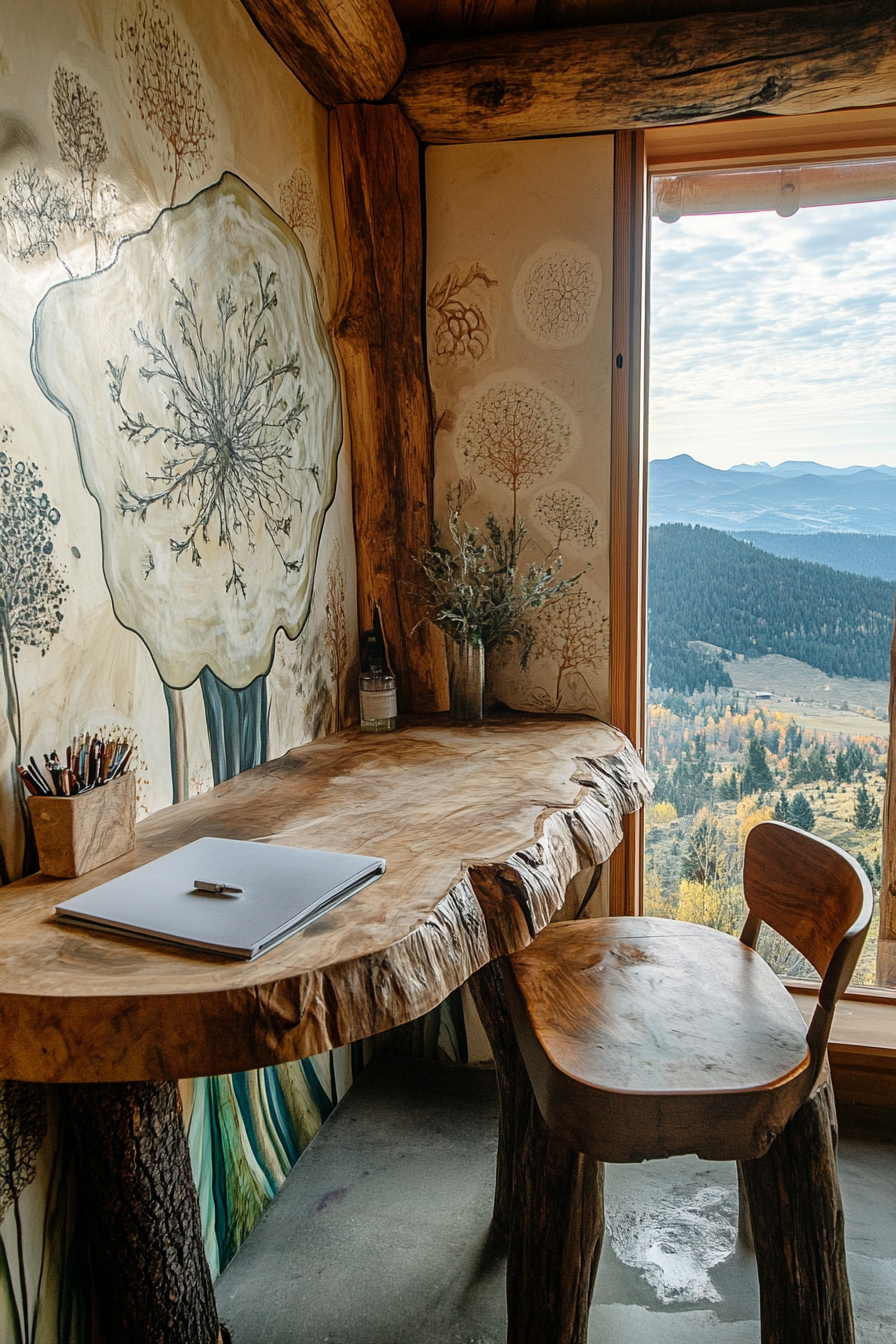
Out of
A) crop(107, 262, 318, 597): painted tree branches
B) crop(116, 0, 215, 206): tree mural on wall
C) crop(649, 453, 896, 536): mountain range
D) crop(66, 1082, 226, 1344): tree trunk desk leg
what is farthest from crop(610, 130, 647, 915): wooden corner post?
crop(66, 1082, 226, 1344): tree trunk desk leg

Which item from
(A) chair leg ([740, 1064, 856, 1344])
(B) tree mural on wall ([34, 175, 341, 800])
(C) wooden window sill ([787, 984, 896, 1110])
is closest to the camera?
(A) chair leg ([740, 1064, 856, 1344])

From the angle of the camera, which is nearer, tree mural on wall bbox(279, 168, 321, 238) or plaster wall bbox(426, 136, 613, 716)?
tree mural on wall bbox(279, 168, 321, 238)

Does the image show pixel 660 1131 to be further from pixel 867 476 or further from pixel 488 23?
pixel 488 23

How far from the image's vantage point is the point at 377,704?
2.21 metres

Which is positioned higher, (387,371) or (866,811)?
(387,371)

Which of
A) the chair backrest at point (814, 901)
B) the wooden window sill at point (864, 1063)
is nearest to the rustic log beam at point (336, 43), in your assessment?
the chair backrest at point (814, 901)

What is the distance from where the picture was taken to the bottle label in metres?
2.21

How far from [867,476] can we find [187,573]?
68.8 inches

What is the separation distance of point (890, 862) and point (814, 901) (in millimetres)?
1093

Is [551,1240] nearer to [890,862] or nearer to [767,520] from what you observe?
[890,862]

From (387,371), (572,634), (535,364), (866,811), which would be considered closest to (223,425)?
(387,371)

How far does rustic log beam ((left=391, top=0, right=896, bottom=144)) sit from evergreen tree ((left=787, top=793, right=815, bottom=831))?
1704mm

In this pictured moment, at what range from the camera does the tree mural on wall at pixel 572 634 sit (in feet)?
7.91

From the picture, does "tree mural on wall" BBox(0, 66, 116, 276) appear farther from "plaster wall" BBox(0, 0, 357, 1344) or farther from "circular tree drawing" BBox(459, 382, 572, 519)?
"circular tree drawing" BBox(459, 382, 572, 519)
